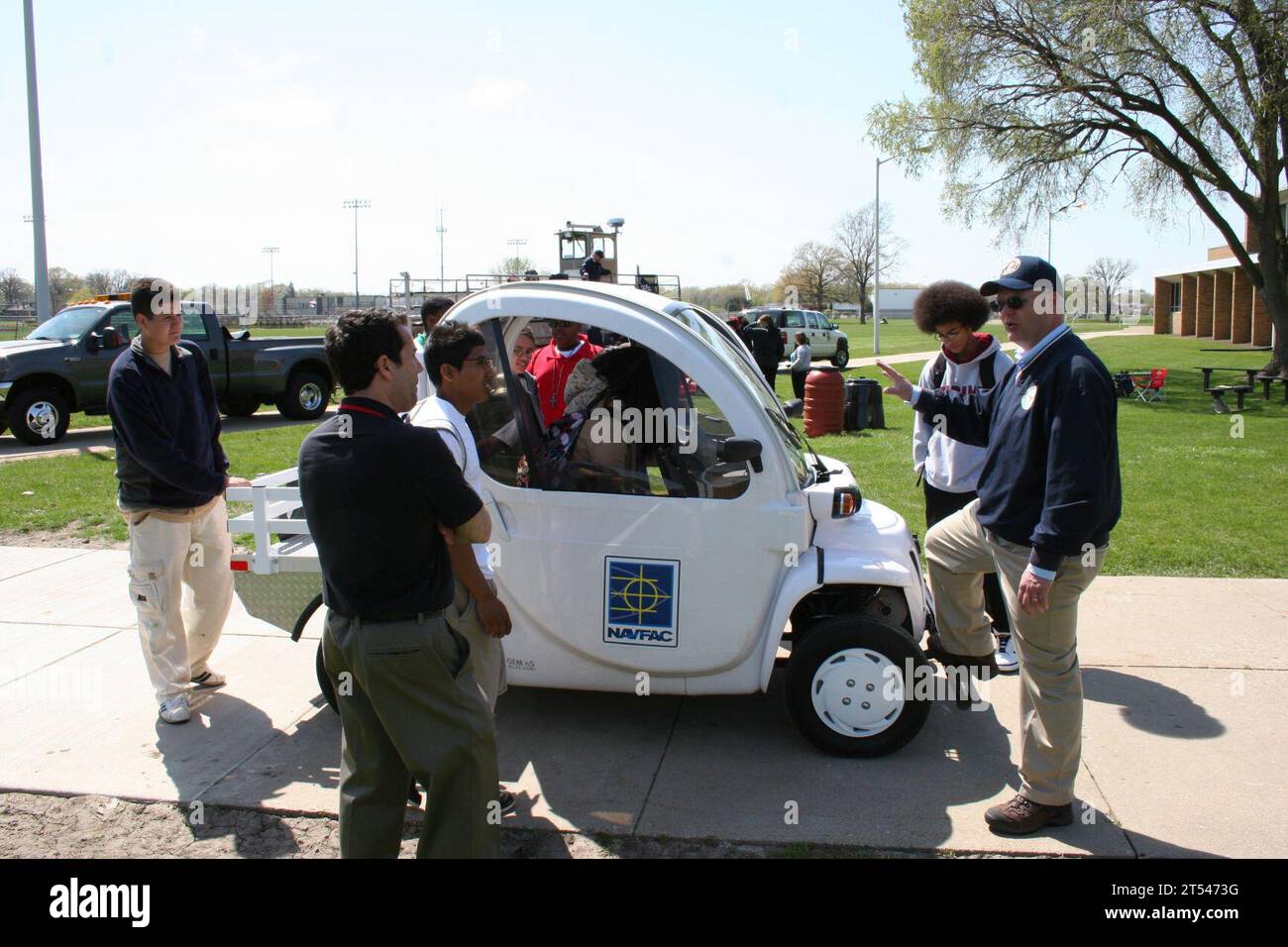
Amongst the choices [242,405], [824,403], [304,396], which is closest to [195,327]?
[242,405]

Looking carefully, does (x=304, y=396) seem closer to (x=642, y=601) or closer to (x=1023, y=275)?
(x=642, y=601)

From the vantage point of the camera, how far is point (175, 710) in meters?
4.70

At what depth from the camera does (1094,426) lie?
343cm

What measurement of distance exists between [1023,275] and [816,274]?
78132 mm

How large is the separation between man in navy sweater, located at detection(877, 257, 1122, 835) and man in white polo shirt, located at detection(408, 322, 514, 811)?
1.90 m

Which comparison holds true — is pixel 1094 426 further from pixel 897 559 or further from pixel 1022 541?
pixel 897 559

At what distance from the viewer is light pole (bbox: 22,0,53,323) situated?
65.6ft

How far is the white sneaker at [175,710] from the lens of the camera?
15.4ft

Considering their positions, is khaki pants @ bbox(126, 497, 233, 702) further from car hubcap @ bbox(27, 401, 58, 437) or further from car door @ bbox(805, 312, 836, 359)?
car door @ bbox(805, 312, 836, 359)

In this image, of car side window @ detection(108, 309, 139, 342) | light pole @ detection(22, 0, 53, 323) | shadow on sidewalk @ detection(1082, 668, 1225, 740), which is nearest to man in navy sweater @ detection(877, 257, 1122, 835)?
shadow on sidewalk @ detection(1082, 668, 1225, 740)
